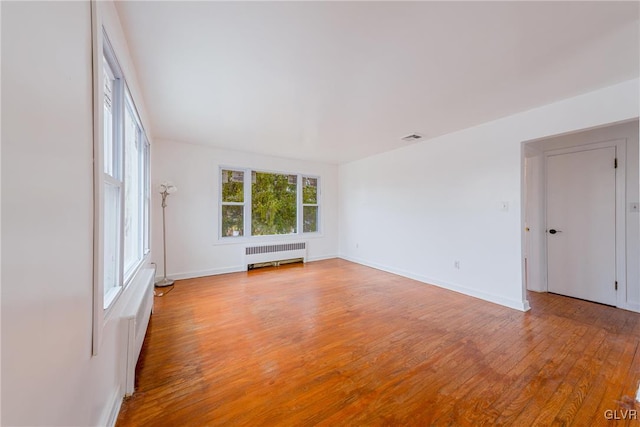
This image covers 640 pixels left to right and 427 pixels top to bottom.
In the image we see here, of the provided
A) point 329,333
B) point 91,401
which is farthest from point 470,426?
point 91,401

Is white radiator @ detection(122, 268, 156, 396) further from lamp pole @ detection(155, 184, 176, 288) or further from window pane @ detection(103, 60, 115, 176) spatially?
lamp pole @ detection(155, 184, 176, 288)

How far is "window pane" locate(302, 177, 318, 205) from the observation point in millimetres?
5949

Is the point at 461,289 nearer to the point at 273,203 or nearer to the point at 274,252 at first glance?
the point at 274,252

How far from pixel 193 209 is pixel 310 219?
2614mm

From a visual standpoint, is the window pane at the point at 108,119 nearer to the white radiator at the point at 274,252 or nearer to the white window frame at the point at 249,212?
the white window frame at the point at 249,212

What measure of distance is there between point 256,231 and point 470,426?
447cm

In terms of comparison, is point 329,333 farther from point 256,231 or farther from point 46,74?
point 256,231

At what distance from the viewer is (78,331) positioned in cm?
101

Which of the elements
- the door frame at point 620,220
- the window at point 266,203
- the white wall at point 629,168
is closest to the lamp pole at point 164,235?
the window at point 266,203

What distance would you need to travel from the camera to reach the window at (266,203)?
4.94m

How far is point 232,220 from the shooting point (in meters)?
4.97

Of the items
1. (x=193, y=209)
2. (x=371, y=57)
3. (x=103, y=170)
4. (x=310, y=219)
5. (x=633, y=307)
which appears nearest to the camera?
(x=103, y=170)

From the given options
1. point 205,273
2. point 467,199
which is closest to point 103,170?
point 205,273

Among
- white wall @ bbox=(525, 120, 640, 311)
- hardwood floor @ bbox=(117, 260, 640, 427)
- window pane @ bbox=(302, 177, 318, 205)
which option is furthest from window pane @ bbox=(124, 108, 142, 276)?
white wall @ bbox=(525, 120, 640, 311)
